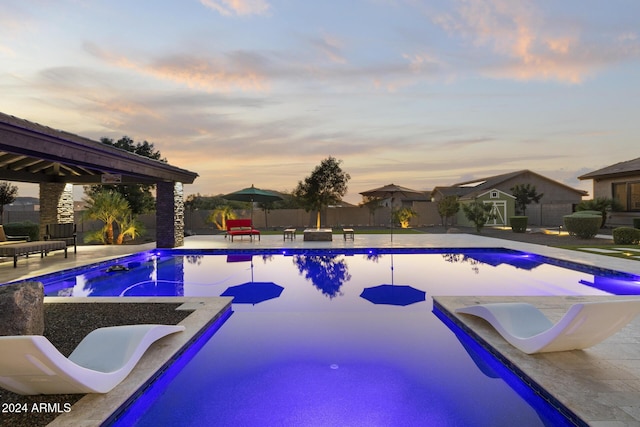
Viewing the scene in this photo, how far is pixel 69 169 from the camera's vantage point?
12.2 m

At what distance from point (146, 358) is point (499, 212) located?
2567cm

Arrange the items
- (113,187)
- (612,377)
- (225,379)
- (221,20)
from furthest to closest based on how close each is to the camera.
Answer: (113,187) < (221,20) < (225,379) < (612,377)

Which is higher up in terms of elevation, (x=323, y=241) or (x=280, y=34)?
(x=280, y=34)

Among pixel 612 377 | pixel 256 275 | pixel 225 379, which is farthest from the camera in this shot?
pixel 256 275

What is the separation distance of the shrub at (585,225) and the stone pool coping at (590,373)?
40.8 ft

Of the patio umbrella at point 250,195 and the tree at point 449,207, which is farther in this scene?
the tree at point 449,207

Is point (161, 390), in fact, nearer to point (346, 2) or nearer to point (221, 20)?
point (221, 20)

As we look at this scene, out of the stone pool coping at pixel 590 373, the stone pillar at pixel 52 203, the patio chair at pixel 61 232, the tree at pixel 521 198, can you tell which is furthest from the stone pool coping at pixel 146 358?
the tree at pixel 521 198

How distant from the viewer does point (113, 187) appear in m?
19.0

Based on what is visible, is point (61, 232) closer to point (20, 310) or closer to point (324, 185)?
point (20, 310)

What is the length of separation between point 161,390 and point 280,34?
10949 millimetres

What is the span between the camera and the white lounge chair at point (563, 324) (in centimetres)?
296

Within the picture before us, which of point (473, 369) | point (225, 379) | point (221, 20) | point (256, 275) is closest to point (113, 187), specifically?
point (221, 20)

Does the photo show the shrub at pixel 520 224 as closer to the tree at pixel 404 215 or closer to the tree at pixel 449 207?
the tree at pixel 449 207
